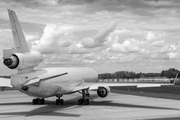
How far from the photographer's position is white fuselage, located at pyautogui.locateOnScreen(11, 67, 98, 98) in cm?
2667

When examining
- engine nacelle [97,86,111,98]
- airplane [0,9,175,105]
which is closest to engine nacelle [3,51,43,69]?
airplane [0,9,175,105]

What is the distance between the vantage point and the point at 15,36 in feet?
86.3

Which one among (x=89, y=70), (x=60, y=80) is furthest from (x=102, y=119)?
(x=89, y=70)

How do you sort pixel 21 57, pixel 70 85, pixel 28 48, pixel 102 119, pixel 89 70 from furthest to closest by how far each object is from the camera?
pixel 89 70 < pixel 70 85 < pixel 28 48 < pixel 21 57 < pixel 102 119

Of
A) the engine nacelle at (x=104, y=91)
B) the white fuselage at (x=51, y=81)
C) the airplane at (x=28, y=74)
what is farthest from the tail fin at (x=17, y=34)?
the engine nacelle at (x=104, y=91)

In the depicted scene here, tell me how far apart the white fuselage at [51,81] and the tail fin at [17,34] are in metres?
2.58

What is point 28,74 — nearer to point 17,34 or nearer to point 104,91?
point 17,34

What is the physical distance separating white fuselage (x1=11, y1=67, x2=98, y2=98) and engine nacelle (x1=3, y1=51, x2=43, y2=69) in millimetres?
1307

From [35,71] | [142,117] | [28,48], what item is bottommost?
[142,117]

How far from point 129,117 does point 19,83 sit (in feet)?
35.7

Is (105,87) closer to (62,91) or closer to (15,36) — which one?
(62,91)

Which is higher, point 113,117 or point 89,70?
point 89,70

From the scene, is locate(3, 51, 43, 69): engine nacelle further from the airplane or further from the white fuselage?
the white fuselage

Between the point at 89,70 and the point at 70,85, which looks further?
the point at 89,70
